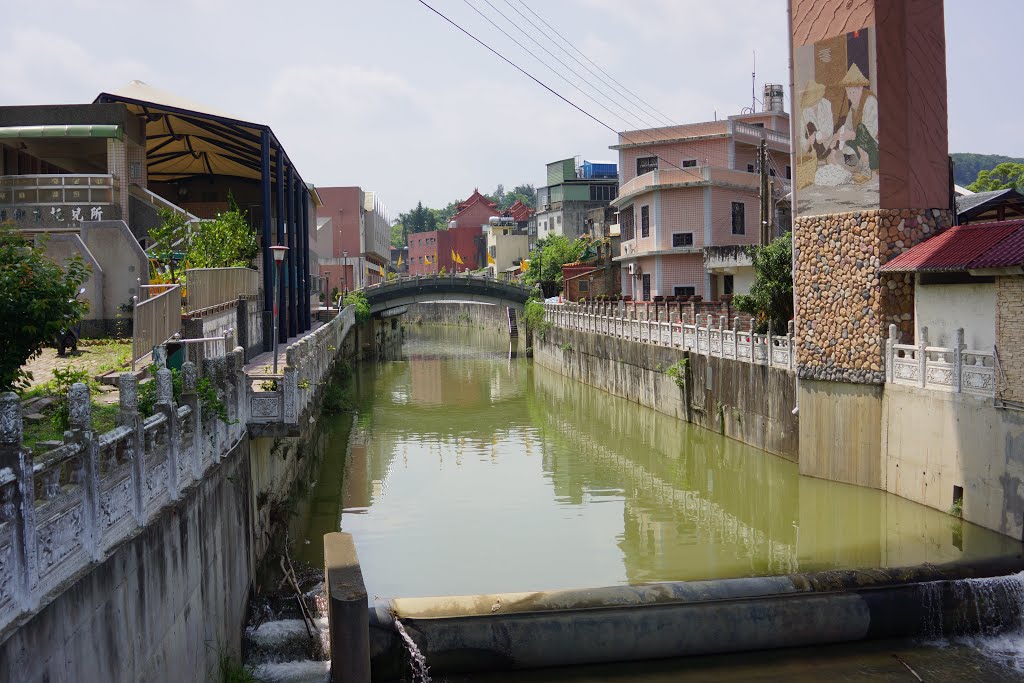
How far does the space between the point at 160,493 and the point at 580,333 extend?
1414 inches

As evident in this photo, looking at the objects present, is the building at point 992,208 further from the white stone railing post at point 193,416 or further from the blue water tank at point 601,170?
the blue water tank at point 601,170

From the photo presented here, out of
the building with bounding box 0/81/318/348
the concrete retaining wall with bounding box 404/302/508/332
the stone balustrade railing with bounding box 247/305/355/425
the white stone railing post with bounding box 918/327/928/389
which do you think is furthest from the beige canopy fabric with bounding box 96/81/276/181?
the concrete retaining wall with bounding box 404/302/508/332

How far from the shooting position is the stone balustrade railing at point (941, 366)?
642 inches

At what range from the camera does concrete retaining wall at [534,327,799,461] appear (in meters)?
23.2

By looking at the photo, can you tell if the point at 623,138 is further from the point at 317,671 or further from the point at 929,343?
the point at 317,671

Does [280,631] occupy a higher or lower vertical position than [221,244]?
lower

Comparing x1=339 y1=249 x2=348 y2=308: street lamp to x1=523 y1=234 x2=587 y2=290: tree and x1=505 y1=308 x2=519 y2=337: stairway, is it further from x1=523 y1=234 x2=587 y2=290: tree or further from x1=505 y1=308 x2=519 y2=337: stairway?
x1=523 y1=234 x2=587 y2=290: tree

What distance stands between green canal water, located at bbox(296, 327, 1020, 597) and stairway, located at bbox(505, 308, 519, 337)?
35.7 metres

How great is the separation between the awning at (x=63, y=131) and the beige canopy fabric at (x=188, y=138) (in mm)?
1101

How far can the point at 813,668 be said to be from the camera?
12125mm

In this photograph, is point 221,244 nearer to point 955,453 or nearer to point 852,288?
point 852,288

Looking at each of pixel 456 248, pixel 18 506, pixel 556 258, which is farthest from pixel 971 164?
pixel 18 506

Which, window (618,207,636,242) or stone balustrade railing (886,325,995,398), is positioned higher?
window (618,207,636,242)

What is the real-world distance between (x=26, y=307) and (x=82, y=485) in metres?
3.39
